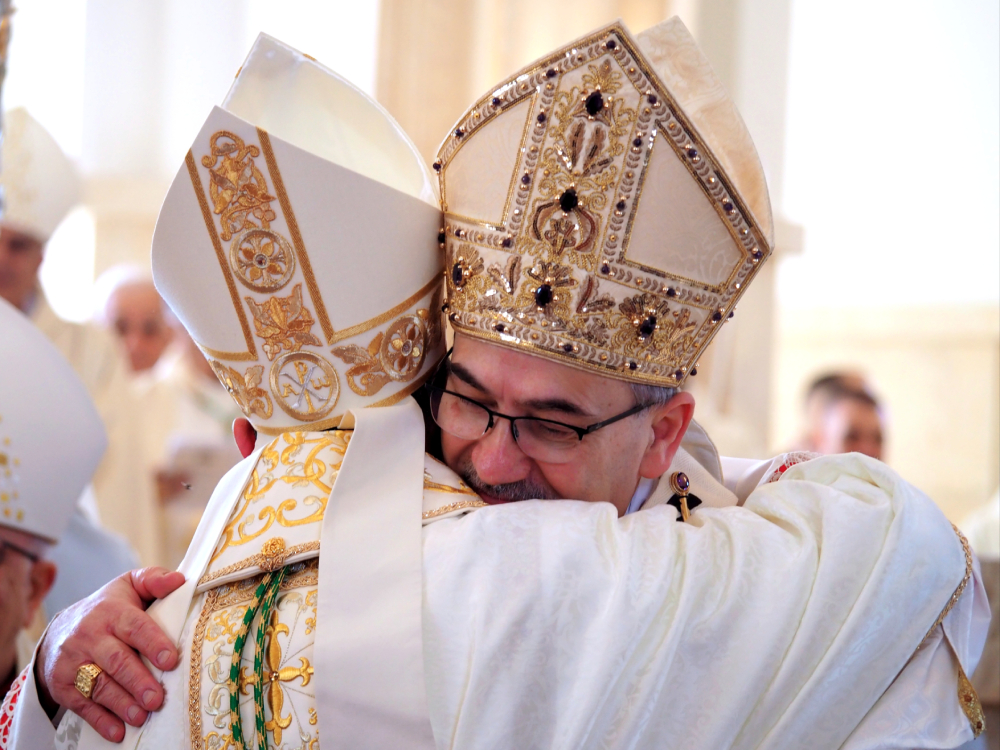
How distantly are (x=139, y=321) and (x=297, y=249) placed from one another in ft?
16.9

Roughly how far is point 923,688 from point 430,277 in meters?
1.02

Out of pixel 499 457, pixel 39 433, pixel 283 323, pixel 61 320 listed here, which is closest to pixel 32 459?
pixel 39 433

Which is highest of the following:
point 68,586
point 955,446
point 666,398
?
point 666,398

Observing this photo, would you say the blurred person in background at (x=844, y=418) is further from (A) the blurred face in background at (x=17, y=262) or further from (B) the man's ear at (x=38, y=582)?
(B) the man's ear at (x=38, y=582)

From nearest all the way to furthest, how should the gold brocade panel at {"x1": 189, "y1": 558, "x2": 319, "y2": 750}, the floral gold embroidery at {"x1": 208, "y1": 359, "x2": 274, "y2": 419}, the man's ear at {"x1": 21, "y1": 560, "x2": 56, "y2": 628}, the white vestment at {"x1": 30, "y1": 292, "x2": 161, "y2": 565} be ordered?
the gold brocade panel at {"x1": 189, "y1": 558, "x2": 319, "y2": 750}, the floral gold embroidery at {"x1": 208, "y1": 359, "x2": 274, "y2": 419}, the man's ear at {"x1": 21, "y1": 560, "x2": 56, "y2": 628}, the white vestment at {"x1": 30, "y1": 292, "x2": 161, "y2": 565}

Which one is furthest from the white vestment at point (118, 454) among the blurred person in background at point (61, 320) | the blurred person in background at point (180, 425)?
the blurred person in background at point (180, 425)

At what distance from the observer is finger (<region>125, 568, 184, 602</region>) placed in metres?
1.55

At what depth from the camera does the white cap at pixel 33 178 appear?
12.9 feet

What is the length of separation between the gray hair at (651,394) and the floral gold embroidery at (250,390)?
0.64 m

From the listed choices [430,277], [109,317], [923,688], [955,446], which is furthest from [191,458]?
[955,446]

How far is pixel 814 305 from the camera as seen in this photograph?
8812 millimetres

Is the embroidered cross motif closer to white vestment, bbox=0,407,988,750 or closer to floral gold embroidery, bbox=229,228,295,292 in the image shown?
white vestment, bbox=0,407,988,750

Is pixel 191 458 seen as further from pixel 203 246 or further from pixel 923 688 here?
pixel 923 688

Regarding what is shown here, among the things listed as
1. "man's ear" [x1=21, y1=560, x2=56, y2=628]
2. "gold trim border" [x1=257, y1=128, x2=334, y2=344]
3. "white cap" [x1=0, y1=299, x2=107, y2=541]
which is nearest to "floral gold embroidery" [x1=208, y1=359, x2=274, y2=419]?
"gold trim border" [x1=257, y1=128, x2=334, y2=344]
